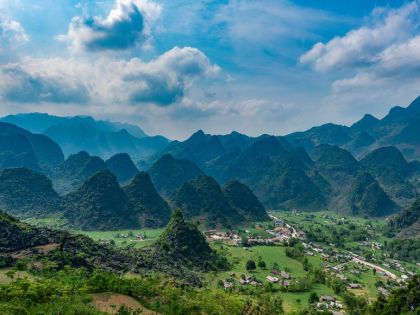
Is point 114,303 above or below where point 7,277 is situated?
below

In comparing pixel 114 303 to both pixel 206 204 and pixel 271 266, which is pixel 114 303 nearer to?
pixel 271 266

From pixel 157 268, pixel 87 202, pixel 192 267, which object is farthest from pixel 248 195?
pixel 157 268

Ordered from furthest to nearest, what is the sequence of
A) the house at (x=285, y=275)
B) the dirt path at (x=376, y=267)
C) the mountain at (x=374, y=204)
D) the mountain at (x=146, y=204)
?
the mountain at (x=374, y=204)
the mountain at (x=146, y=204)
the dirt path at (x=376, y=267)
the house at (x=285, y=275)

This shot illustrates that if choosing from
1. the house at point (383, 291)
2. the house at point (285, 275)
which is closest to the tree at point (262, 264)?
the house at point (285, 275)

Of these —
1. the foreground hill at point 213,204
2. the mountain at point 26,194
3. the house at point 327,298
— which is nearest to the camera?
the house at point 327,298

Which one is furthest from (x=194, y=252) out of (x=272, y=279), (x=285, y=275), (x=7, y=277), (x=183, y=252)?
(x=7, y=277)

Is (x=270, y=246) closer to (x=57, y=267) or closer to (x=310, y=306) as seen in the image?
(x=310, y=306)

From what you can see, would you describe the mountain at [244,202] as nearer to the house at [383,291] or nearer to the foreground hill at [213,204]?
the foreground hill at [213,204]
